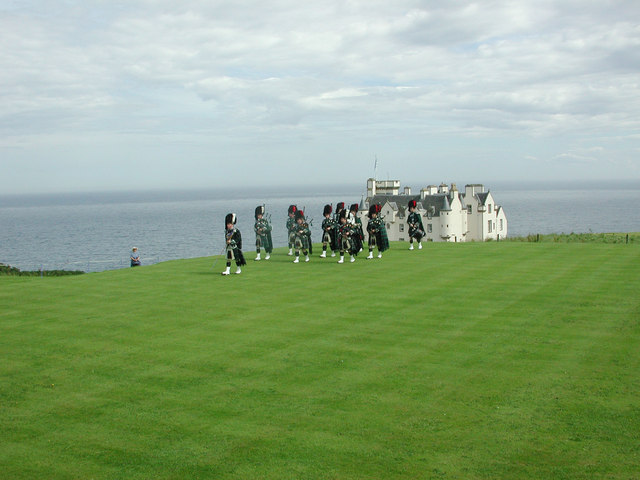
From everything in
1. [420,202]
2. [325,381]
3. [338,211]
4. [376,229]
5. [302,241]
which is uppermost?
[420,202]

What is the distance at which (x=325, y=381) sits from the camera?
13.1 meters

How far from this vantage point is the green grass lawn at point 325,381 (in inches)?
382

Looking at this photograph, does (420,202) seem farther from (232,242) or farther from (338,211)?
(232,242)

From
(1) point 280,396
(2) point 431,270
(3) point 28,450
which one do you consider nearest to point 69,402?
(3) point 28,450

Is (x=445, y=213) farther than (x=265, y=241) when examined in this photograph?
Yes

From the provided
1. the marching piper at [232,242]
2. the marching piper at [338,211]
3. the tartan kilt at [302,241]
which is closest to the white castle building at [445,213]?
the marching piper at [338,211]

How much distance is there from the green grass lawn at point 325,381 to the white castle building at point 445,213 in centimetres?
6572

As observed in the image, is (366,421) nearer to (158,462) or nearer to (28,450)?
(158,462)

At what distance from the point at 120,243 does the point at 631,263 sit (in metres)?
97.0

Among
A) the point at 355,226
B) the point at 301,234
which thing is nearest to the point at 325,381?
the point at 355,226

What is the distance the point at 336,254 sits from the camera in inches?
1407

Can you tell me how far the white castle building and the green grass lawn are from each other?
2587 inches

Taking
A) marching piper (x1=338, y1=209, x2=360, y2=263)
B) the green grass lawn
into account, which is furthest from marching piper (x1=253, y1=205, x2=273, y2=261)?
the green grass lawn

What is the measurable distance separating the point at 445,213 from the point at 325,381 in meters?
78.9
